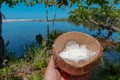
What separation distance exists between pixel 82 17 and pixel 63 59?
881 centimetres

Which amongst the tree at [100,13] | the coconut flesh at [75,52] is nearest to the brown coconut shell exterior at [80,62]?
the coconut flesh at [75,52]

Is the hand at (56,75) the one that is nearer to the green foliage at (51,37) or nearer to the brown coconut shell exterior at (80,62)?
the brown coconut shell exterior at (80,62)

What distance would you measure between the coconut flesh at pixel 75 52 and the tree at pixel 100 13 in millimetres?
8088

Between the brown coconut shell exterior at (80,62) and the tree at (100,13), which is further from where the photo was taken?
the tree at (100,13)

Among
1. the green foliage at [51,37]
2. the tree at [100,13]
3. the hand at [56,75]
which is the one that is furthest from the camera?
the green foliage at [51,37]

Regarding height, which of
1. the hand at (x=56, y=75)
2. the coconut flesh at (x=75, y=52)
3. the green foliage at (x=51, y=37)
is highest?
the coconut flesh at (x=75, y=52)

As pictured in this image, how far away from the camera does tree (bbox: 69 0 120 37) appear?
9.89 metres

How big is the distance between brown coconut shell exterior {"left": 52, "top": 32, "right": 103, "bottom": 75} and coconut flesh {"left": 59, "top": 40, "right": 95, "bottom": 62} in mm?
14

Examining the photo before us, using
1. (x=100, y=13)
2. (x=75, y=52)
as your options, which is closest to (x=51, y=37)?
(x=100, y=13)

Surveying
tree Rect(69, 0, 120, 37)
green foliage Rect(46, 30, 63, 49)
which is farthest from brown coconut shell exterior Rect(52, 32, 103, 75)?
green foliage Rect(46, 30, 63, 49)

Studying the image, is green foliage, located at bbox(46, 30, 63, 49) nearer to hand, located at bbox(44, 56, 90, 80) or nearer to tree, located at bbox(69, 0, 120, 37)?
tree, located at bbox(69, 0, 120, 37)

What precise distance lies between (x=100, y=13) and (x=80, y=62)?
8.96 m

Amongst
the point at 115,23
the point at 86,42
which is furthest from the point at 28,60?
the point at 86,42

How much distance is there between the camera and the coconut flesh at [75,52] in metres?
1.48
